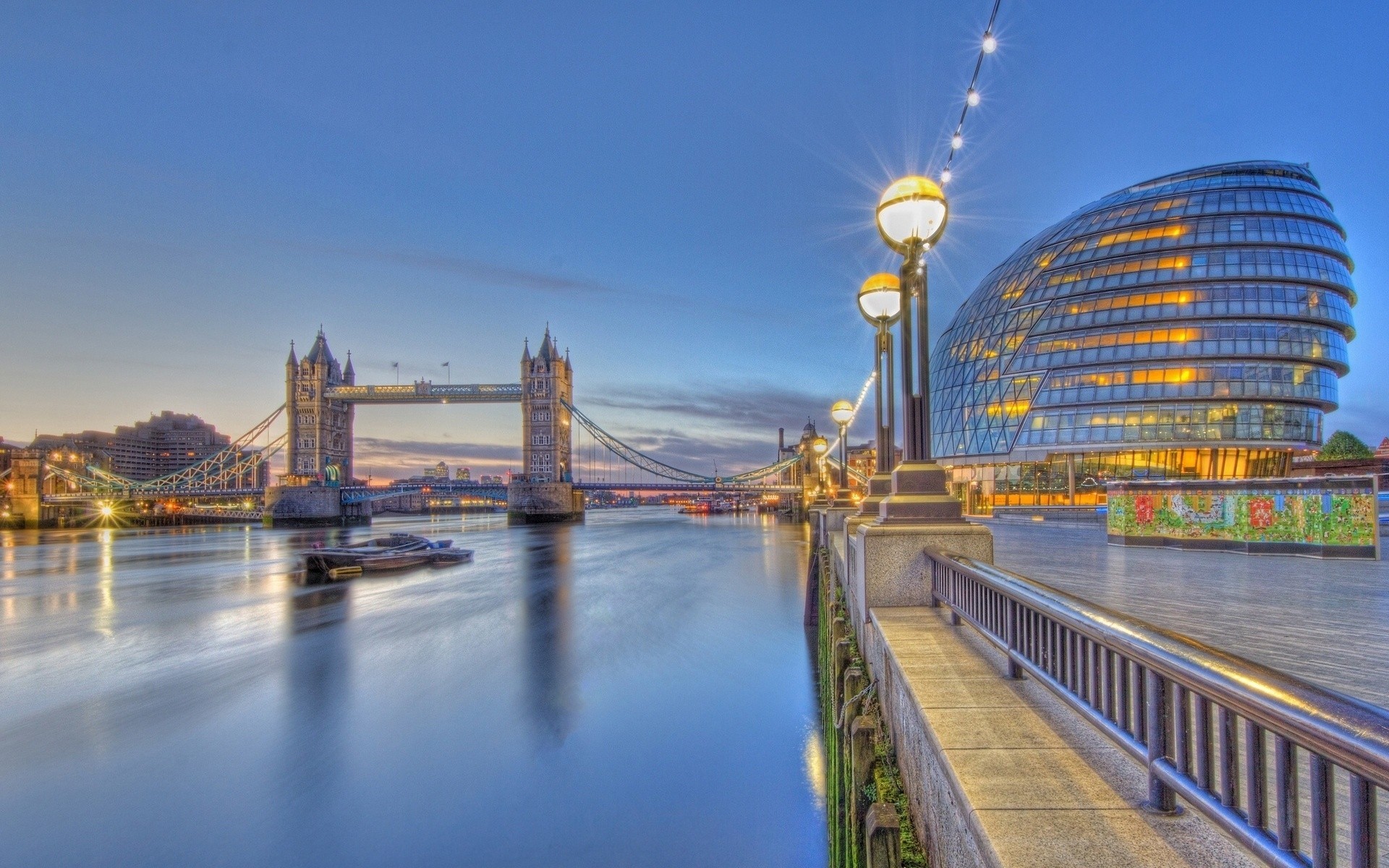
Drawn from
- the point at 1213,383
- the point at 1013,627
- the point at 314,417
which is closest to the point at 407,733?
the point at 1013,627

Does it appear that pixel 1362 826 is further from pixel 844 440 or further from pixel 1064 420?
pixel 1064 420

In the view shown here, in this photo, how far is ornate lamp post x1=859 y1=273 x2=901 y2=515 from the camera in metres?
9.34

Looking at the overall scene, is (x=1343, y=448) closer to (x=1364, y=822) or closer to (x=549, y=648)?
(x=549, y=648)

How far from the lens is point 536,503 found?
284ft

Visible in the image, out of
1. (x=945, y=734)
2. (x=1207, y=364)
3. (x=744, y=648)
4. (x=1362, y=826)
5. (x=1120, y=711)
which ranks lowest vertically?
(x=744, y=648)

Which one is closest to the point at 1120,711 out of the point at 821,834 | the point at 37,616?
the point at 821,834

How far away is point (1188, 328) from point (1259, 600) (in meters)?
55.6

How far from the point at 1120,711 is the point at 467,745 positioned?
33.9 feet

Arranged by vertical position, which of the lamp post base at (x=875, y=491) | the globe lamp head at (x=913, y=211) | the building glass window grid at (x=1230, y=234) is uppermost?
the building glass window grid at (x=1230, y=234)

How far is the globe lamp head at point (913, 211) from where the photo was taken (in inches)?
242

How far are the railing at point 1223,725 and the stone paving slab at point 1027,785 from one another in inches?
6.6

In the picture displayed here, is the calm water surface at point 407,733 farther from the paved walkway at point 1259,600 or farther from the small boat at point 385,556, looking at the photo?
the small boat at point 385,556

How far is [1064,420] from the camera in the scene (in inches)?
2153

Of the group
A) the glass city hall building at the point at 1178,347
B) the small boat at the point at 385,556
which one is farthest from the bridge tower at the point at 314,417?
the glass city hall building at the point at 1178,347
